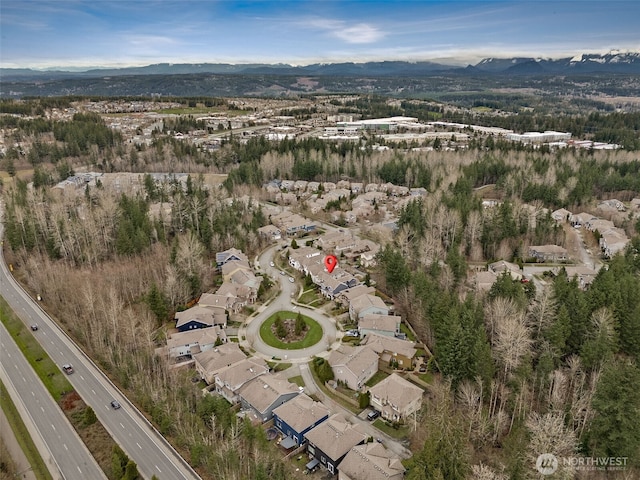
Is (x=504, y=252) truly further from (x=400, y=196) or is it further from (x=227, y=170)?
(x=227, y=170)

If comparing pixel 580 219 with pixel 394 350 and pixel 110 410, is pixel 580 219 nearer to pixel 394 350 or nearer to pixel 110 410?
pixel 394 350

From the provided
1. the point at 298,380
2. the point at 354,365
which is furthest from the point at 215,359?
the point at 354,365

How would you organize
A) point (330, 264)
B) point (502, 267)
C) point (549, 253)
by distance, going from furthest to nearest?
point (549, 253), point (502, 267), point (330, 264)

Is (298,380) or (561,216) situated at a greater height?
(561,216)

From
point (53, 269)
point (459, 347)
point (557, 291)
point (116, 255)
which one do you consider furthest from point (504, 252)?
point (53, 269)

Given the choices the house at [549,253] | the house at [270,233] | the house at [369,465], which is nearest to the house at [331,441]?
the house at [369,465]

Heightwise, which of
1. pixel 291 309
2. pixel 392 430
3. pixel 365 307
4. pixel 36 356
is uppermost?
pixel 365 307

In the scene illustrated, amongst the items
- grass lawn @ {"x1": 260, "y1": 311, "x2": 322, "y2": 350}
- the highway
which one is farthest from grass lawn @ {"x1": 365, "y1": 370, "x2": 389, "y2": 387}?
the highway

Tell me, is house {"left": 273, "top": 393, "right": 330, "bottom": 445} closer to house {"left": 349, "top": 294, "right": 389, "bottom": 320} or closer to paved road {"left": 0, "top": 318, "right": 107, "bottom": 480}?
paved road {"left": 0, "top": 318, "right": 107, "bottom": 480}
